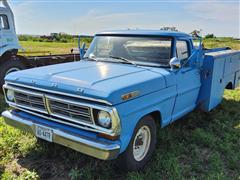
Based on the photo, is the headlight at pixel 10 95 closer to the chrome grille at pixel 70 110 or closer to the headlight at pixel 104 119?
the chrome grille at pixel 70 110

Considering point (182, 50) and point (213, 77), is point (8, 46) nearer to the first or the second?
point (182, 50)

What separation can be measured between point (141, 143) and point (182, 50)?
198 cm

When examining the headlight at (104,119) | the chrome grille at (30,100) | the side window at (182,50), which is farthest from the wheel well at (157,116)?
the chrome grille at (30,100)

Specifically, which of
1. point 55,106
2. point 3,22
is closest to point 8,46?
point 3,22

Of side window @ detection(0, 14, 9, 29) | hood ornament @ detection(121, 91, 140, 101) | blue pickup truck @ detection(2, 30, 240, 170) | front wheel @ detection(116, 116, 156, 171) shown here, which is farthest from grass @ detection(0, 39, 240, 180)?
side window @ detection(0, 14, 9, 29)

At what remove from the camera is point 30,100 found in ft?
12.3

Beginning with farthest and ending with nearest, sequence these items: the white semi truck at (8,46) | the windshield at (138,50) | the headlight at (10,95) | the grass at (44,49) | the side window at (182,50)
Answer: the grass at (44,49) < the white semi truck at (8,46) < the side window at (182,50) < the windshield at (138,50) < the headlight at (10,95)

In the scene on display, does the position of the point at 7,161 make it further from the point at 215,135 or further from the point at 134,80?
the point at 215,135

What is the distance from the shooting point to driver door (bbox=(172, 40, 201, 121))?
4.45 meters

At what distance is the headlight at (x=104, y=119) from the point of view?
10.2 feet

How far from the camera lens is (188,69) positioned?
4.75 metres

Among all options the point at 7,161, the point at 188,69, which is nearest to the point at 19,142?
the point at 7,161

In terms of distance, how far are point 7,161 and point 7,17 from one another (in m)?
5.22

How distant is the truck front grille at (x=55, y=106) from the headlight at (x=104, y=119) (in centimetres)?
12
